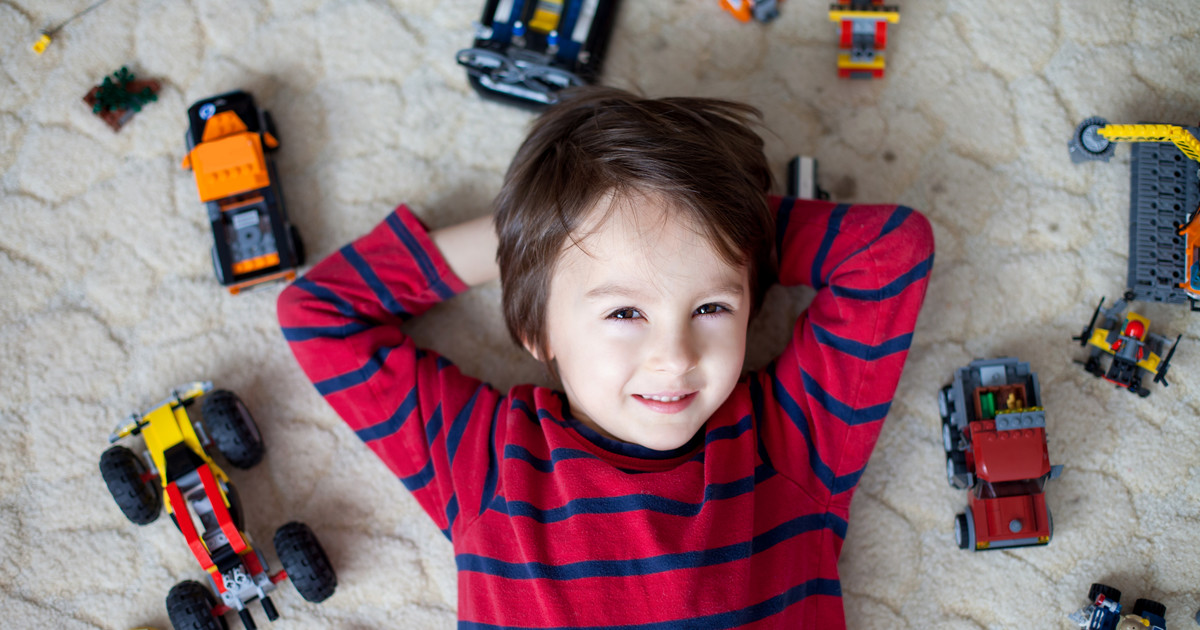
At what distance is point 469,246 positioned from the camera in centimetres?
100

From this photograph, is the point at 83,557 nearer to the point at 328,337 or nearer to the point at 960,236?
the point at 328,337

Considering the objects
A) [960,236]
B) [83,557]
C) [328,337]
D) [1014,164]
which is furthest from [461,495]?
[1014,164]

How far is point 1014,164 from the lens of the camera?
107 cm

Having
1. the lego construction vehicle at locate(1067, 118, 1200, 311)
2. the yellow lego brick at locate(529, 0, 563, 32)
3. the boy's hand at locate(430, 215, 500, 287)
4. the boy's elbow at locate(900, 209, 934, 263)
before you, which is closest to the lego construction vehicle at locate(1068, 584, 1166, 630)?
the lego construction vehicle at locate(1067, 118, 1200, 311)

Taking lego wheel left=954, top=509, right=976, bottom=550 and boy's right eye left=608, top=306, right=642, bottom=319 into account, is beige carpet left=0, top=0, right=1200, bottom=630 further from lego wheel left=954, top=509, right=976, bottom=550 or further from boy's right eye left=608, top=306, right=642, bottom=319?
boy's right eye left=608, top=306, right=642, bottom=319

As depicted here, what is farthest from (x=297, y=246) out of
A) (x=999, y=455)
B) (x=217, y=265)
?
(x=999, y=455)

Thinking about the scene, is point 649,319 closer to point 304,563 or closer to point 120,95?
point 304,563

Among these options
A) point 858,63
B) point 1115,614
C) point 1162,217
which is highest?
point 858,63

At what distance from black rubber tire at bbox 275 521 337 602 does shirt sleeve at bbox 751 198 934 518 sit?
574 millimetres

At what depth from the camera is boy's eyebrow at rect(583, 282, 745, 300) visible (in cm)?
79

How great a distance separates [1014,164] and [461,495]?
859mm

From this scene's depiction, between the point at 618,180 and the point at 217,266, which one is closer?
the point at 618,180

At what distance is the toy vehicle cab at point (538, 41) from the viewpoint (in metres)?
1.08

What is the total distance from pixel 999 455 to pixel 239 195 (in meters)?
1.04
